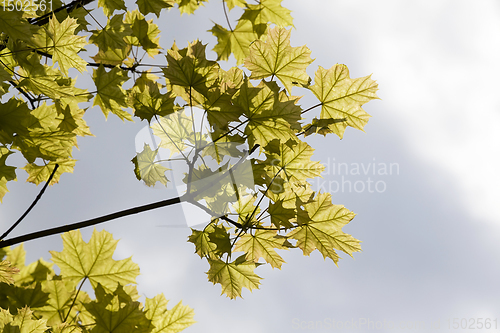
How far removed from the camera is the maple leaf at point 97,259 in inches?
74.9

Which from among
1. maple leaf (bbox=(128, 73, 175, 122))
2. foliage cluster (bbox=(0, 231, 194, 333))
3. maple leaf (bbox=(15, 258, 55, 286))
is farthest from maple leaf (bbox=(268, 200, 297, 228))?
maple leaf (bbox=(15, 258, 55, 286))

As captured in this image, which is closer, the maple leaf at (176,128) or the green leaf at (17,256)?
the maple leaf at (176,128)

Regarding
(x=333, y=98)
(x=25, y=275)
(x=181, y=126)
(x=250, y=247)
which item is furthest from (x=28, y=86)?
(x=25, y=275)

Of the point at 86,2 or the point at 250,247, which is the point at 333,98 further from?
the point at 86,2

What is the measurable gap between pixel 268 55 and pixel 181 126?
0.62m

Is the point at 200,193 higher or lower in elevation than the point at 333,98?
lower

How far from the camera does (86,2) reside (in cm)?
223

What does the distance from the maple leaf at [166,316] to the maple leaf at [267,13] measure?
2.27 metres

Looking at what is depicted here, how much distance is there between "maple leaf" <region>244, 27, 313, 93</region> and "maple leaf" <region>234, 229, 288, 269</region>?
34.3 inches

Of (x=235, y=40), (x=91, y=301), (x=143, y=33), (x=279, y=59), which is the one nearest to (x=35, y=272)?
(x=91, y=301)

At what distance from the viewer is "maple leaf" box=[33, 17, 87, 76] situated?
6.37ft

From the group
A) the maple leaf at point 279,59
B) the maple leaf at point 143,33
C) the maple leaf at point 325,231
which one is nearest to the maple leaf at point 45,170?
the maple leaf at point 143,33

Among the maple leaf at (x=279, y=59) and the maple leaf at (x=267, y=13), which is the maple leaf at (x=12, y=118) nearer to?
the maple leaf at (x=279, y=59)

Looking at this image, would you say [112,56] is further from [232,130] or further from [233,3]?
[232,130]
